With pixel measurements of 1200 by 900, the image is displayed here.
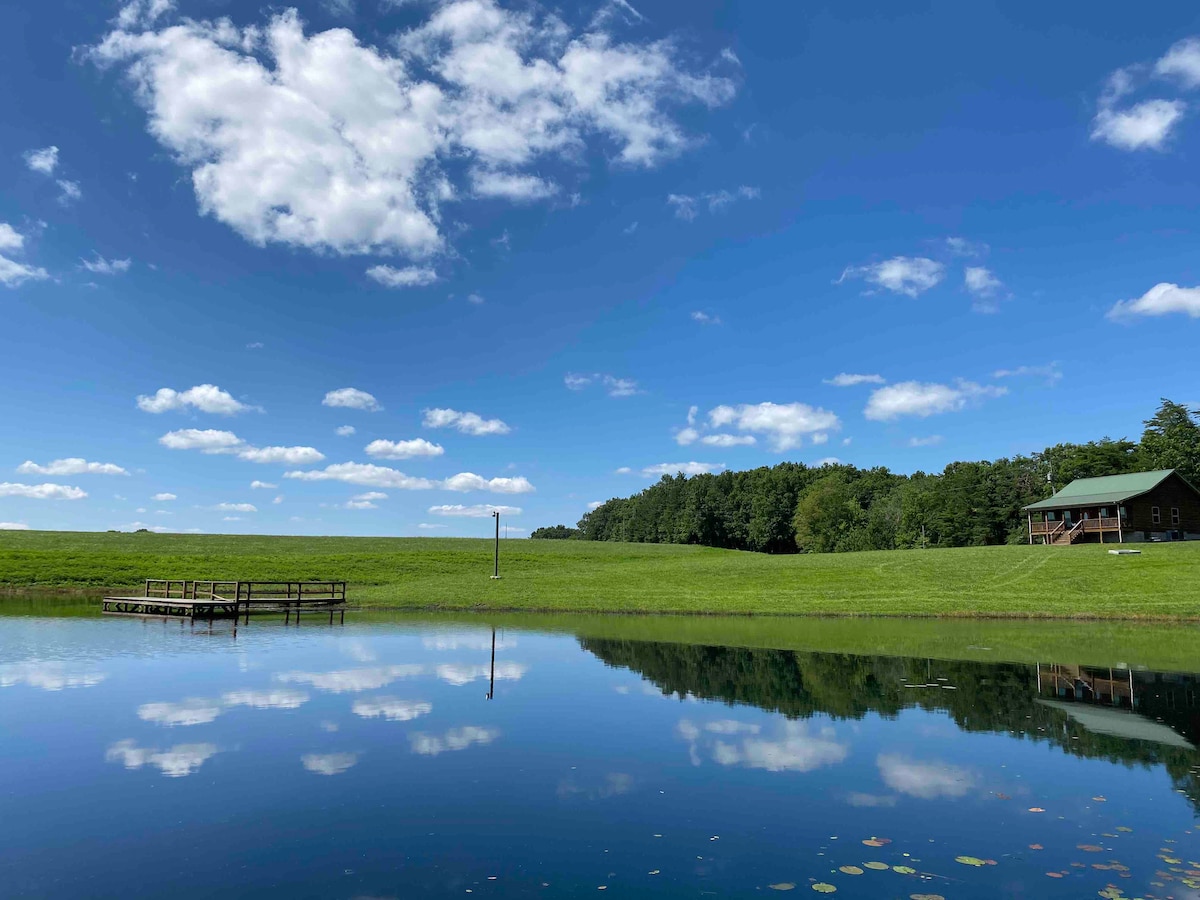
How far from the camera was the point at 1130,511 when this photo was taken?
231 feet

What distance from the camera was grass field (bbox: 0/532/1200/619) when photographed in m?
48.0

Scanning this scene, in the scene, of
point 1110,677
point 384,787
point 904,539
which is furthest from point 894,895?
point 904,539

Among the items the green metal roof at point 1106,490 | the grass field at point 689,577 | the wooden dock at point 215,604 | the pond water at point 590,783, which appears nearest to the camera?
the pond water at point 590,783

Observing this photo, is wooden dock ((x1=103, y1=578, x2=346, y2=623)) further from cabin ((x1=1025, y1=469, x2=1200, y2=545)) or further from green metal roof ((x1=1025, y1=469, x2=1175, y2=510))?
green metal roof ((x1=1025, y1=469, x2=1175, y2=510))

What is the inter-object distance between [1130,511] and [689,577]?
140ft

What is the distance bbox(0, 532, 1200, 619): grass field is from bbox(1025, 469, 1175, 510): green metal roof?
35.9 ft

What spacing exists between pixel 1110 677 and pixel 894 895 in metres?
21.2

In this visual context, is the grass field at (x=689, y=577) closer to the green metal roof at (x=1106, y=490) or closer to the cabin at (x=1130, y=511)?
the cabin at (x=1130, y=511)

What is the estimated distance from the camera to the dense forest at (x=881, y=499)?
109875 mm

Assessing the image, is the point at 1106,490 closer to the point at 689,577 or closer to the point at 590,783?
the point at 689,577

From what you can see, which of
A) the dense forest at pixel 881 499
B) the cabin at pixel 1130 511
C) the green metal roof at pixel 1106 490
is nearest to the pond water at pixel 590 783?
the cabin at pixel 1130 511

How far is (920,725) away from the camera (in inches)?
723

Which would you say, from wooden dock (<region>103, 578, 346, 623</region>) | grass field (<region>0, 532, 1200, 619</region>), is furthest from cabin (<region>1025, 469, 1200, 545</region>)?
wooden dock (<region>103, 578, 346, 623</region>)

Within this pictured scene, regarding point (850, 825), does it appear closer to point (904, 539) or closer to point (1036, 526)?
point (1036, 526)
